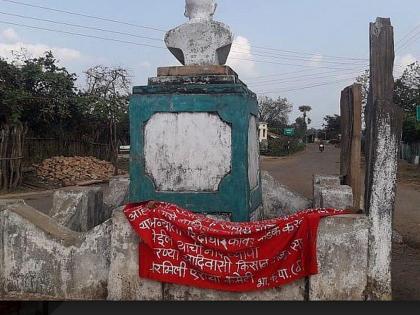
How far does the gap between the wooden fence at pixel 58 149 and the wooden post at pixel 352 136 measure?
1471 cm

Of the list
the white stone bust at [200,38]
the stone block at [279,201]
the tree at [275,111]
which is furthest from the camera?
the tree at [275,111]

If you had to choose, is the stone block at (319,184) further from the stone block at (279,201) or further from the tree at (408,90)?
the tree at (408,90)

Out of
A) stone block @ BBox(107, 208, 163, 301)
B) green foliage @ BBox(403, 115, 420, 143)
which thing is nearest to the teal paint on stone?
stone block @ BBox(107, 208, 163, 301)

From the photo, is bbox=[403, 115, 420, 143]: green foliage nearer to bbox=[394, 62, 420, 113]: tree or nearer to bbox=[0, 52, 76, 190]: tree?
bbox=[394, 62, 420, 113]: tree

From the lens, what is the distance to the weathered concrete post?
4031mm

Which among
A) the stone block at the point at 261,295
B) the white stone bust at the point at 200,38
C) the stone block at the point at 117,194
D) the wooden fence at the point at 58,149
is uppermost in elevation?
the white stone bust at the point at 200,38

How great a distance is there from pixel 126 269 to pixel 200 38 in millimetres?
2924

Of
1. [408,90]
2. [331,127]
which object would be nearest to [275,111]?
[331,127]

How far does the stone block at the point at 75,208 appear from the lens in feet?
18.0

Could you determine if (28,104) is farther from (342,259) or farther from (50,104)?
(342,259)

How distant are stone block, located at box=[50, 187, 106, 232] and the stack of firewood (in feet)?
42.5

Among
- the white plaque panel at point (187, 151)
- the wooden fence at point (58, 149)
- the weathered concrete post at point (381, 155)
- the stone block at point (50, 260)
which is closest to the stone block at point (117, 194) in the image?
the white plaque panel at point (187, 151)

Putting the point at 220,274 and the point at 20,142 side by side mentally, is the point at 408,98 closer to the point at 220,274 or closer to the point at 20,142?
the point at 20,142

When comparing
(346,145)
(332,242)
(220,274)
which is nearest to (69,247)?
(220,274)
